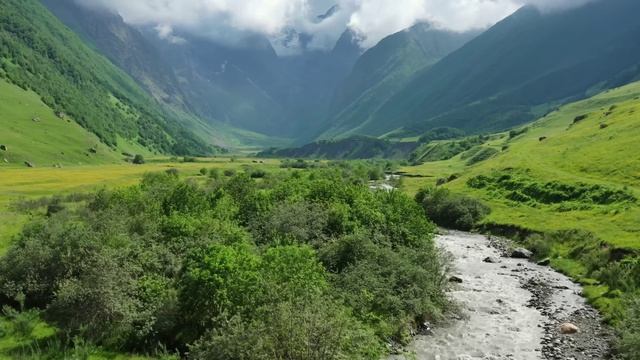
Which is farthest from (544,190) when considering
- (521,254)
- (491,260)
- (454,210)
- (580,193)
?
(491,260)

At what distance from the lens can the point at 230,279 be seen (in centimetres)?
3841

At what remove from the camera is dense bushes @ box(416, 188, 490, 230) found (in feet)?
371

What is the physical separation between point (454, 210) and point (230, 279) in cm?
8605

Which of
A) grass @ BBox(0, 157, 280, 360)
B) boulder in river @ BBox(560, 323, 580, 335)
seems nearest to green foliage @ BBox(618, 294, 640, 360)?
boulder in river @ BBox(560, 323, 580, 335)

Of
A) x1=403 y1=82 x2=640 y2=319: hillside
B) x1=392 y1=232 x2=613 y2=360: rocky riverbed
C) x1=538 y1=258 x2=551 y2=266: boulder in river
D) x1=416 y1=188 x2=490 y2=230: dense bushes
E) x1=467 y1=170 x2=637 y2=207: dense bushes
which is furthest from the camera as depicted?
x1=416 y1=188 x2=490 y2=230: dense bushes

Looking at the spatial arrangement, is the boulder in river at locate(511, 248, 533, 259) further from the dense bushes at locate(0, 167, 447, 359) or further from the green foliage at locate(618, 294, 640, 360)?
the green foliage at locate(618, 294, 640, 360)

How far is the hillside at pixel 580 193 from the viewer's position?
70.9 meters

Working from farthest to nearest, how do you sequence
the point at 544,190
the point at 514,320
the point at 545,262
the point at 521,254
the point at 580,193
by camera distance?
1. the point at 544,190
2. the point at 580,193
3. the point at 521,254
4. the point at 545,262
5. the point at 514,320

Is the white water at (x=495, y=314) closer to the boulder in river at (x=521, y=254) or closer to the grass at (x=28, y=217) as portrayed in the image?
the boulder in river at (x=521, y=254)

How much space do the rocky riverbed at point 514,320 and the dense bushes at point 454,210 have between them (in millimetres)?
34211

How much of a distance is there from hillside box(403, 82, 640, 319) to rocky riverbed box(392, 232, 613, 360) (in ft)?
10.5

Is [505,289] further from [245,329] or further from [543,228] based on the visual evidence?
[245,329]

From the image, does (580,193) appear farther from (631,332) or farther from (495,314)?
(631,332)

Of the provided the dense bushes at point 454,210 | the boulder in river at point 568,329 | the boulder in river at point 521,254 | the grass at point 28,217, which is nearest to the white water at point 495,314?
the boulder in river at point 568,329
